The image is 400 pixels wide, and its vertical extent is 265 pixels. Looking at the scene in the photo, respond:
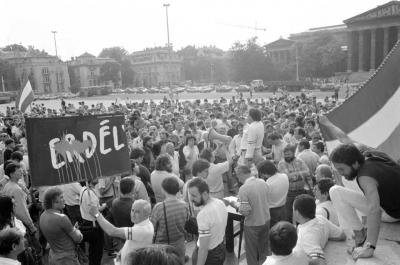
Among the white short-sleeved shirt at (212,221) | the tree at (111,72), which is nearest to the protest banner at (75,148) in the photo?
the white short-sleeved shirt at (212,221)

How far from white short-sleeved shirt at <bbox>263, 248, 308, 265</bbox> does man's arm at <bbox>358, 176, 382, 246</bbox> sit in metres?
0.53

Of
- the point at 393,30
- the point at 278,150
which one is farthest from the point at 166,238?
the point at 393,30

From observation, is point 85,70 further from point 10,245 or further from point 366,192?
point 366,192

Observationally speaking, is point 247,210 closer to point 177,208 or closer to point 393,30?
point 177,208

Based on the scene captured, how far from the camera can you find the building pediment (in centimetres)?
6400

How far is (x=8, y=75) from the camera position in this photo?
3925 inches

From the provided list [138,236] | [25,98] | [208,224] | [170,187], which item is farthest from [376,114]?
[25,98]

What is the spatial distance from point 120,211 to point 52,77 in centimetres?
11694

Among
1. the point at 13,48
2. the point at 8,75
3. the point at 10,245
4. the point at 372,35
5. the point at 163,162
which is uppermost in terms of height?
the point at 13,48

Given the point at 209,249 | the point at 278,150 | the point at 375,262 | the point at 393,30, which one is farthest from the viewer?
the point at 393,30

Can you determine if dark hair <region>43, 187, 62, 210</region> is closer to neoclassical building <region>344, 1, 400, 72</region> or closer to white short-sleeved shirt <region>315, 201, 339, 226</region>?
white short-sleeved shirt <region>315, 201, 339, 226</region>

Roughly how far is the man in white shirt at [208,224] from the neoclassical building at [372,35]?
69663 millimetres

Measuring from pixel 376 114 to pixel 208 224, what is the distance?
2.15m

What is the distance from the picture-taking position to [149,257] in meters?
1.87
